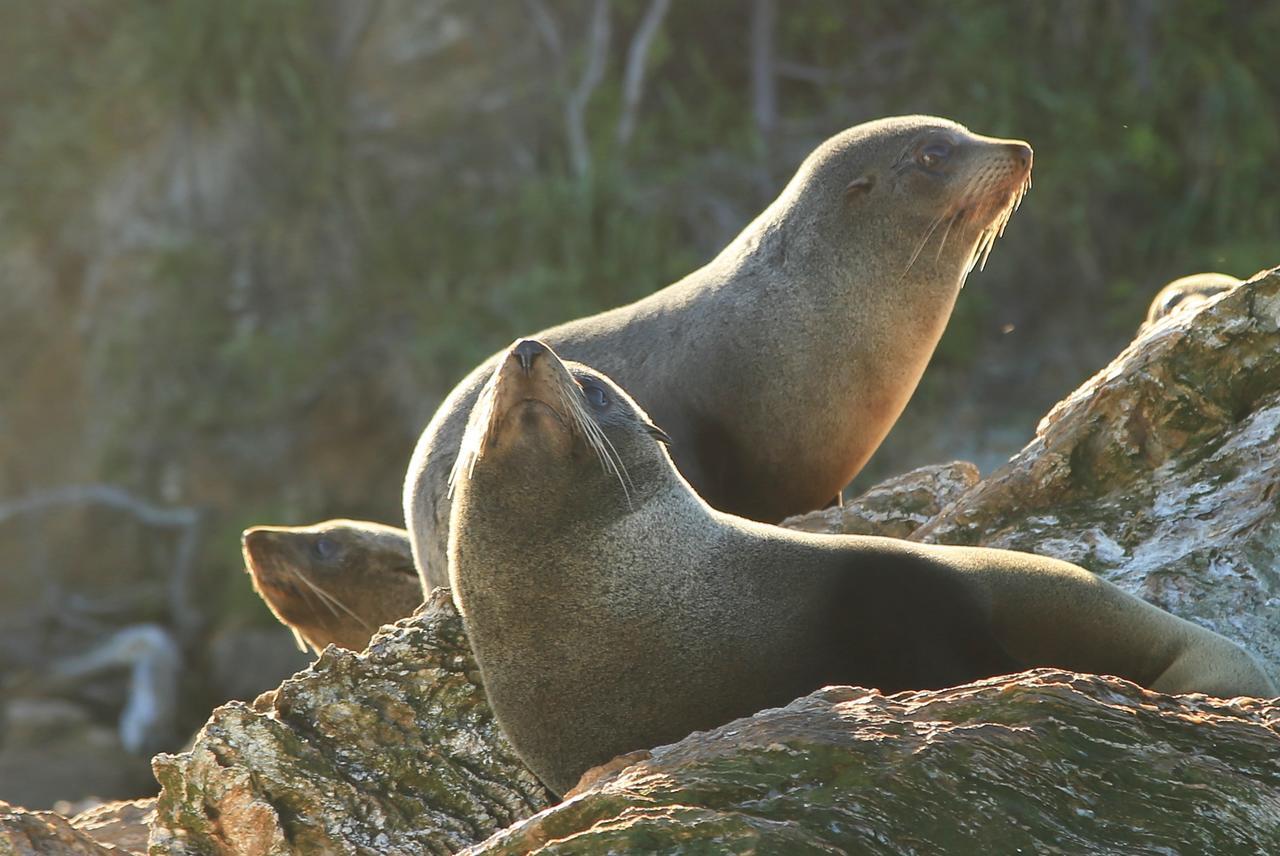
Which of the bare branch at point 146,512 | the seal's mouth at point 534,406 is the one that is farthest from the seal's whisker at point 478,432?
the bare branch at point 146,512

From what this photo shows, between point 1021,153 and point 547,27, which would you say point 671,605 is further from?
point 547,27

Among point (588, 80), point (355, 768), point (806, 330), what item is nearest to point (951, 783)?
point (355, 768)

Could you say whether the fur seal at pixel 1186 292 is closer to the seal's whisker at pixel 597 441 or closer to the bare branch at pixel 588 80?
the seal's whisker at pixel 597 441

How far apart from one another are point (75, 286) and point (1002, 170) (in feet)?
52.2

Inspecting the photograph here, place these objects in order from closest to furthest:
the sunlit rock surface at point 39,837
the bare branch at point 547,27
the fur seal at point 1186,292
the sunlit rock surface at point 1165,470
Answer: the sunlit rock surface at point 39,837
the sunlit rock surface at point 1165,470
the fur seal at point 1186,292
the bare branch at point 547,27

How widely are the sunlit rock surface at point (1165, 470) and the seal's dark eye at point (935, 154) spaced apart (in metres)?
1.24

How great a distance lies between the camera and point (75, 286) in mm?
20578

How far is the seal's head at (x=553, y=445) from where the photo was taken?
166 inches

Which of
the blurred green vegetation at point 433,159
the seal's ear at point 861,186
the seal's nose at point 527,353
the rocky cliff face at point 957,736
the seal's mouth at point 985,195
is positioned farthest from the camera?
the blurred green vegetation at point 433,159

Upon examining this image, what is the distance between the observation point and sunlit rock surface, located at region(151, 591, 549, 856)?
4.68 m

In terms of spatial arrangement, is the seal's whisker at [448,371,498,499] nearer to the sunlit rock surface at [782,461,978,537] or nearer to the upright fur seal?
the upright fur seal

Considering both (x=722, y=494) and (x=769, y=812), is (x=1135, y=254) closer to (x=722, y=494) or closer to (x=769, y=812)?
(x=722, y=494)

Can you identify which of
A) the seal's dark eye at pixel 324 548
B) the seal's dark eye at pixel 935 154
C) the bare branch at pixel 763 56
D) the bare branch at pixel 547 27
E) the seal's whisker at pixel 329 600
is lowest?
the seal's whisker at pixel 329 600

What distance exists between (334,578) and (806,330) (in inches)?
91.1
